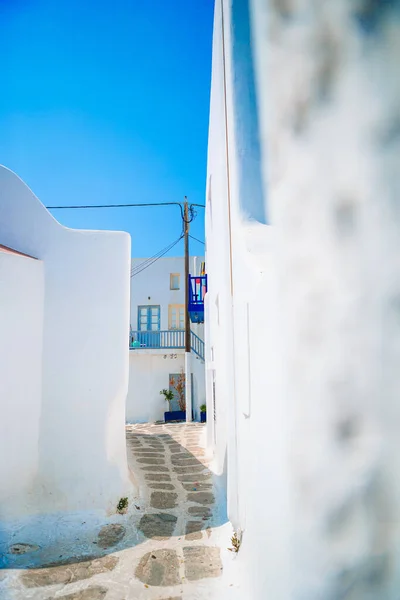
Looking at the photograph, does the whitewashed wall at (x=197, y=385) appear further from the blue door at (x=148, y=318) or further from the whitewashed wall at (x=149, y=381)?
the blue door at (x=148, y=318)

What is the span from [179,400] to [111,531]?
11.2 meters

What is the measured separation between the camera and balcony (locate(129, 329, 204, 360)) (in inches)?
655

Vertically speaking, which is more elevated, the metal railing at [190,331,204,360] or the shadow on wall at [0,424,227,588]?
the metal railing at [190,331,204,360]

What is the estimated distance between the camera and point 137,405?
52.5 feet

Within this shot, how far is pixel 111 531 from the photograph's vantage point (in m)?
5.02

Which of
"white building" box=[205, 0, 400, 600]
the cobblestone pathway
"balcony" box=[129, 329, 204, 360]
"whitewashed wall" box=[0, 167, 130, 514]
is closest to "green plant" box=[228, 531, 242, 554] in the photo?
the cobblestone pathway

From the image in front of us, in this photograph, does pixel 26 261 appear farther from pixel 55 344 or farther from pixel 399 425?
pixel 399 425

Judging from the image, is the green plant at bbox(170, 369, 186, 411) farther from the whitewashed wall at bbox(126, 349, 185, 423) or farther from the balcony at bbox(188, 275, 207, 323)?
the balcony at bbox(188, 275, 207, 323)

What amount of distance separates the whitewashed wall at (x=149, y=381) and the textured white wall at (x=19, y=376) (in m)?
10.3

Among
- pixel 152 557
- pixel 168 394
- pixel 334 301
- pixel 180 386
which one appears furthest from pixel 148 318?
pixel 334 301

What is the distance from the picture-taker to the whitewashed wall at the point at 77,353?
18.2ft

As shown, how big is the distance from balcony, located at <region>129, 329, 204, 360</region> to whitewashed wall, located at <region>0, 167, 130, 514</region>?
1061 centimetres

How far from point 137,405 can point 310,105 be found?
51.4ft

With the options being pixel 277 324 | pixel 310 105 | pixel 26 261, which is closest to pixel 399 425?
pixel 277 324
